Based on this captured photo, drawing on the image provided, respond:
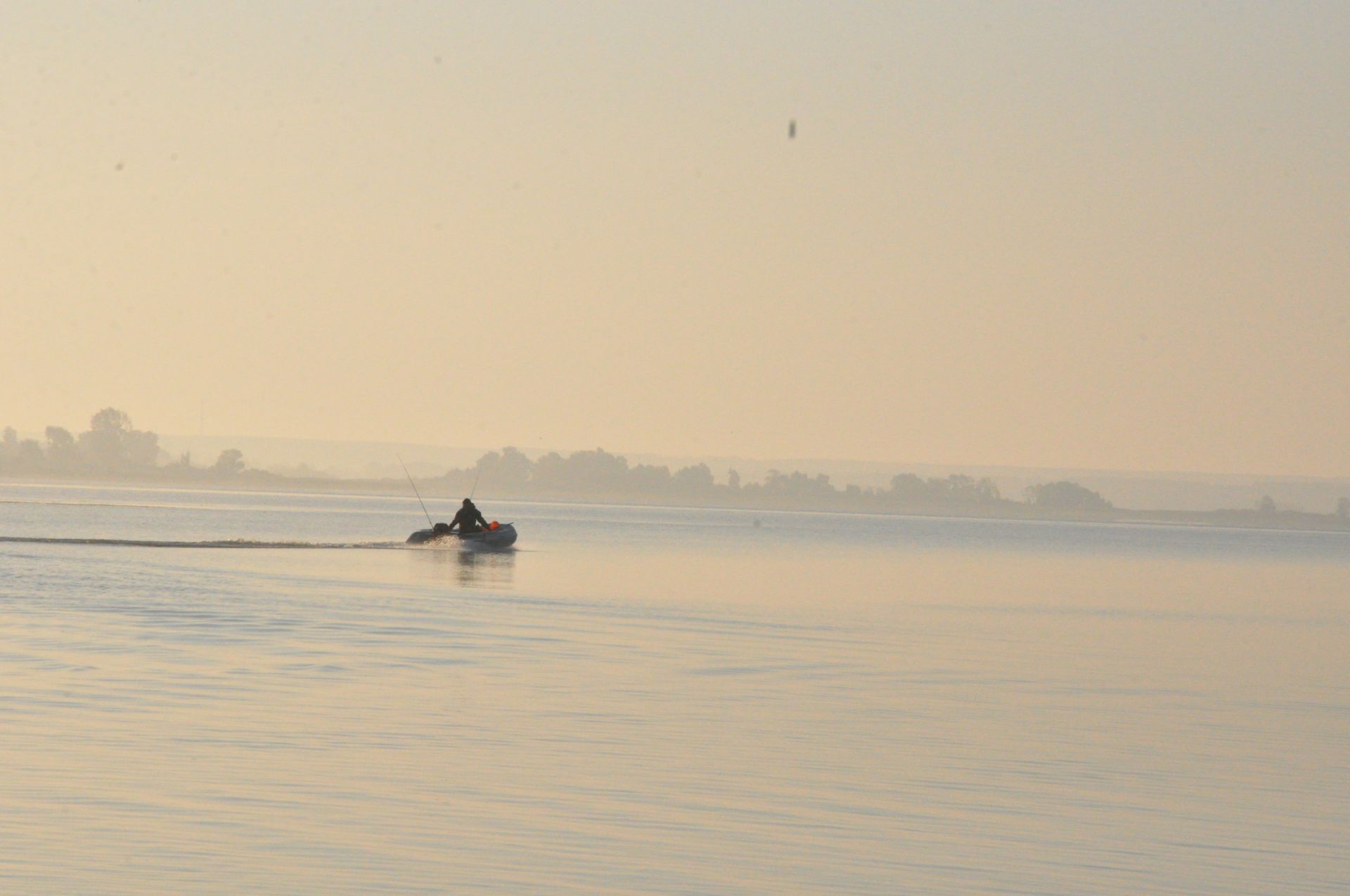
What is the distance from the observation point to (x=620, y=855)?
43.7 ft

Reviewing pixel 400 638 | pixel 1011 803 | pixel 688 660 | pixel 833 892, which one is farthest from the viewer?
pixel 400 638

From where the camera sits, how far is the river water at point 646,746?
43.2 ft

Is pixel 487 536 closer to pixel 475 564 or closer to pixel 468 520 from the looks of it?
pixel 468 520

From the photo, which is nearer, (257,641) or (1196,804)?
(1196,804)

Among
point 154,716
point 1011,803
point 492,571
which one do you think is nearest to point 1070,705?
point 1011,803

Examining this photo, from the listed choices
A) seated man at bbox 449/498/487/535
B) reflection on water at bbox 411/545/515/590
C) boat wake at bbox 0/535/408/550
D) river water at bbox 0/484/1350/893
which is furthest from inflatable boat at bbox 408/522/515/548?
river water at bbox 0/484/1350/893

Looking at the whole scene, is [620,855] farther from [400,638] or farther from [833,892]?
[400,638]

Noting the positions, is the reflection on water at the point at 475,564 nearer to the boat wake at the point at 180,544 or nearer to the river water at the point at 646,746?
the boat wake at the point at 180,544

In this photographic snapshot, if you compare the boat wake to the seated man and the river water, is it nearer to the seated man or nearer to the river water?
the seated man

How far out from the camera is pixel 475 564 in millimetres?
64938

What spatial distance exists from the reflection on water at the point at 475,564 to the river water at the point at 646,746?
6981mm

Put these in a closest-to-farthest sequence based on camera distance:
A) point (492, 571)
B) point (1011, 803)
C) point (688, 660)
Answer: point (1011, 803) < point (688, 660) < point (492, 571)

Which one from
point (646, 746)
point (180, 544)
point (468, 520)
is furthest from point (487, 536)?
point (646, 746)

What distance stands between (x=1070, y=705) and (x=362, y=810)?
41.6 ft
